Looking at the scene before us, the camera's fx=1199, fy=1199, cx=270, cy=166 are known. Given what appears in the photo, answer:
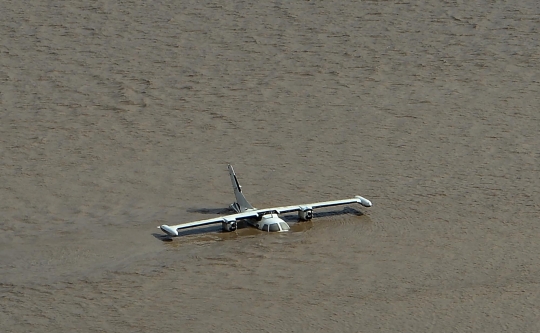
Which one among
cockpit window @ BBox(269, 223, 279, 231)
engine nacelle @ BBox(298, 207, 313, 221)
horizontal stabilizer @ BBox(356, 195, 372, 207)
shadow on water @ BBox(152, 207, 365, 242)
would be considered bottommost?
shadow on water @ BBox(152, 207, 365, 242)

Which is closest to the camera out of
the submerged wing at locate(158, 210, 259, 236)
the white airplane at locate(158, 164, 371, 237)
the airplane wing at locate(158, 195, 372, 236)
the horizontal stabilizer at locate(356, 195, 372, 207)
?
the submerged wing at locate(158, 210, 259, 236)

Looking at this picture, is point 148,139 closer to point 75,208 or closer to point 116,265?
point 75,208

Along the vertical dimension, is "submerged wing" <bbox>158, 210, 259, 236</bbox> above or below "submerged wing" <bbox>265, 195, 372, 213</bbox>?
below

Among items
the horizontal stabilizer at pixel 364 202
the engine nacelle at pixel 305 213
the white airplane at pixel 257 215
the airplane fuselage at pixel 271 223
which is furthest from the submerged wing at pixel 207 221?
the horizontal stabilizer at pixel 364 202

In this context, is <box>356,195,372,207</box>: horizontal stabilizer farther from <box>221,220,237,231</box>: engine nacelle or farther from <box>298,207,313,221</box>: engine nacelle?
<box>221,220,237,231</box>: engine nacelle

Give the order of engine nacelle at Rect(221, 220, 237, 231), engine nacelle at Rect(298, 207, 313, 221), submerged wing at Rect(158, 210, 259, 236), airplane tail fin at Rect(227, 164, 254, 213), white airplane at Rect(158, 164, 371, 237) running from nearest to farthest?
submerged wing at Rect(158, 210, 259, 236) → white airplane at Rect(158, 164, 371, 237) → engine nacelle at Rect(221, 220, 237, 231) → engine nacelle at Rect(298, 207, 313, 221) → airplane tail fin at Rect(227, 164, 254, 213)

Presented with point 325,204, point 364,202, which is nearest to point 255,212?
point 325,204

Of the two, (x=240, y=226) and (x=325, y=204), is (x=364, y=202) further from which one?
(x=240, y=226)

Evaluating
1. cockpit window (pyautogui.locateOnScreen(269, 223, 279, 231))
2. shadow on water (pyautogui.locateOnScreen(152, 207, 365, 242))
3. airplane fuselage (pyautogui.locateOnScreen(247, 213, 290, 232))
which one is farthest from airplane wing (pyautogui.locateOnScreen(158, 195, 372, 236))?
cockpit window (pyautogui.locateOnScreen(269, 223, 279, 231))
